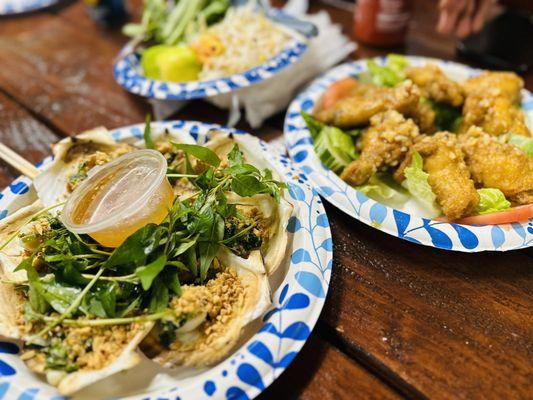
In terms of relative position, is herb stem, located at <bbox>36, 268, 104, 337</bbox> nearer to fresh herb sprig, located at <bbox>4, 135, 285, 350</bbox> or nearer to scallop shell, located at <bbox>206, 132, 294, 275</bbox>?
fresh herb sprig, located at <bbox>4, 135, 285, 350</bbox>

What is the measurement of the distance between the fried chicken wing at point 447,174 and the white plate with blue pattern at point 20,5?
3.93m

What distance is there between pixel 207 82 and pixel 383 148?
1.14 meters

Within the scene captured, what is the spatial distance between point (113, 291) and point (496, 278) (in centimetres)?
140

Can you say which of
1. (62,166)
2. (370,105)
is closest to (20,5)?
(62,166)

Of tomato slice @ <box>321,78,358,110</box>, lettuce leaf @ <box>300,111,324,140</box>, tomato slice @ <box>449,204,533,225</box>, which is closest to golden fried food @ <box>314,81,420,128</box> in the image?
lettuce leaf @ <box>300,111,324,140</box>

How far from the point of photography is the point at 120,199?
148 centimetres

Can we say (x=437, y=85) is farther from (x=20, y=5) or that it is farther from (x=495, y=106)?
(x=20, y=5)

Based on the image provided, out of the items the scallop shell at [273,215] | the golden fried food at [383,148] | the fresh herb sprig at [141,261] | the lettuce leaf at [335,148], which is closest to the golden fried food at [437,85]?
the golden fried food at [383,148]

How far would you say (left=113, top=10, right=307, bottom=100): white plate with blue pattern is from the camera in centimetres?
240

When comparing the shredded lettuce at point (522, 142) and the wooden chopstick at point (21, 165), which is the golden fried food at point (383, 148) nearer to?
the shredded lettuce at point (522, 142)

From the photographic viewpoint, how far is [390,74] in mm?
2447

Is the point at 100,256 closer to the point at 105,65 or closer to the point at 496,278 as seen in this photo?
the point at 496,278

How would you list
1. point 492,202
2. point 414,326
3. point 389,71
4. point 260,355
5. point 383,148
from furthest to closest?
point 389,71 < point 383,148 < point 492,202 < point 414,326 < point 260,355

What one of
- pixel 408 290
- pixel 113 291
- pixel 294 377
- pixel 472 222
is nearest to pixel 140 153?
pixel 113 291
